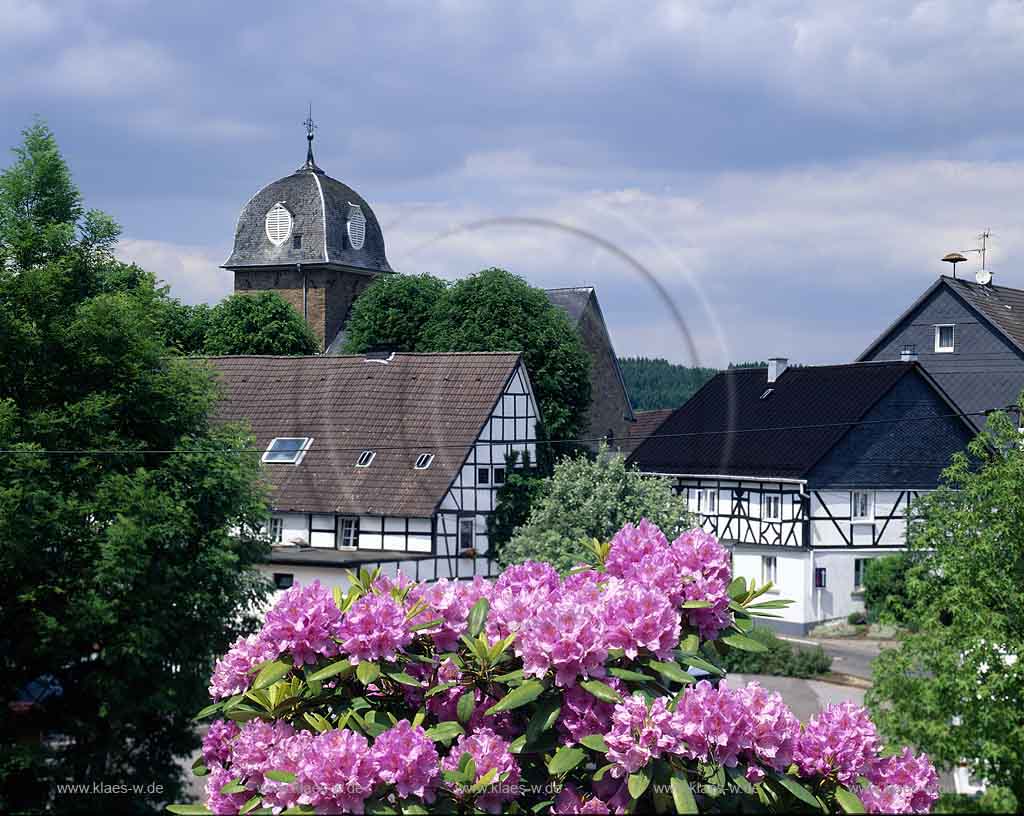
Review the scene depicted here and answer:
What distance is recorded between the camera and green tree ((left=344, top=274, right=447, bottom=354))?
54.8 m

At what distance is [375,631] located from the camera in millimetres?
5281

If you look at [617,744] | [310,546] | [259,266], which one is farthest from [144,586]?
[259,266]

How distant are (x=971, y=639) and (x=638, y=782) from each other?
7985 mm

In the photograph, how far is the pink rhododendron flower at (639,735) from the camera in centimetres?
486

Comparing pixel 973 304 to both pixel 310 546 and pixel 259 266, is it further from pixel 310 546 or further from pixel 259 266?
pixel 259 266

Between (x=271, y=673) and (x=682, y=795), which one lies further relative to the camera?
(x=271, y=673)

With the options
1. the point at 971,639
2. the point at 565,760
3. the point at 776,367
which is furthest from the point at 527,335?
the point at 565,760

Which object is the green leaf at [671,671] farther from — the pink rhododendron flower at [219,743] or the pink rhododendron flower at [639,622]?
the pink rhododendron flower at [219,743]

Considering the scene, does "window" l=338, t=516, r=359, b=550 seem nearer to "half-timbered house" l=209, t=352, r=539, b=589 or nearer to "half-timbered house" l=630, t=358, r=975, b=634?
"half-timbered house" l=209, t=352, r=539, b=589

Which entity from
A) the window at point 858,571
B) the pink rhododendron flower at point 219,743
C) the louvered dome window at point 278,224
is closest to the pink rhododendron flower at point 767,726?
the pink rhododendron flower at point 219,743

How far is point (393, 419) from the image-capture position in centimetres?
3447

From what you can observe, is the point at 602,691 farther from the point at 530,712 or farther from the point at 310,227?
the point at 310,227

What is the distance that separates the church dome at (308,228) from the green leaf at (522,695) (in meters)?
69.4

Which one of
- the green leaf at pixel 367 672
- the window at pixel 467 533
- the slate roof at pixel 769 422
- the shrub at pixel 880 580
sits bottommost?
the shrub at pixel 880 580
